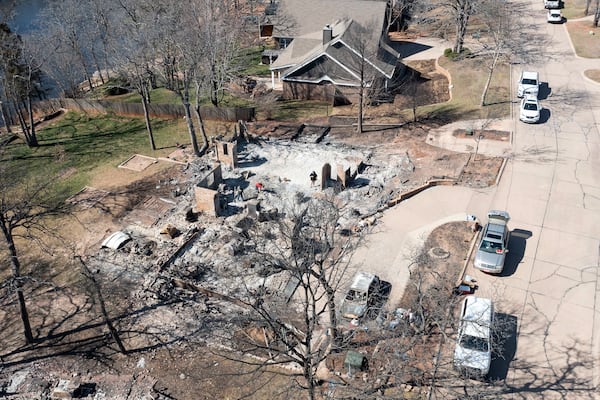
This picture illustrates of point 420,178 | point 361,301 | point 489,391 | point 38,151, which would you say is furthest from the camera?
point 38,151

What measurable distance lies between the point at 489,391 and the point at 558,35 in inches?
1837

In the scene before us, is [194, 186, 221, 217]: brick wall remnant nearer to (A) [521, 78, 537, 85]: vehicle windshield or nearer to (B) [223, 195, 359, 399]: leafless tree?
(B) [223, 195, 359, 399]: leafless tree

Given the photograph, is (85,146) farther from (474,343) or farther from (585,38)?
(585,38)

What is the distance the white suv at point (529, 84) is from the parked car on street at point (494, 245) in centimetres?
1828

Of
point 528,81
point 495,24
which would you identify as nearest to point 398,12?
→ point 495,24

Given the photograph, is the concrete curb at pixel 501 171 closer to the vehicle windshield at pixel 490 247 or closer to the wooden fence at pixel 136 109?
the vehicle windshield at pixel 490 247

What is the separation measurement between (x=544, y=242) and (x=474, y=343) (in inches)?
379

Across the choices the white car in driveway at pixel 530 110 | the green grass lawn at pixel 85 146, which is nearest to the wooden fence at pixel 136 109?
the green grass lawn at pixel 85 146

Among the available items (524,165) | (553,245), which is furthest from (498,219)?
(524,165)

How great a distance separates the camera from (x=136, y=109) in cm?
4638

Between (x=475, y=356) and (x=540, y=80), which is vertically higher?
(x=540, y=80)

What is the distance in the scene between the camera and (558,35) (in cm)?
5488

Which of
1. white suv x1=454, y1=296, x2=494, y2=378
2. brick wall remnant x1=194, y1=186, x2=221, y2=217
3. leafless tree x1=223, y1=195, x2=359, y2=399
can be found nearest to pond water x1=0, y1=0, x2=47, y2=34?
brick wall remnant x1=194, y1=186, x2=221, y2=217

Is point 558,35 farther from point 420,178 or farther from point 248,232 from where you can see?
point 248,232
